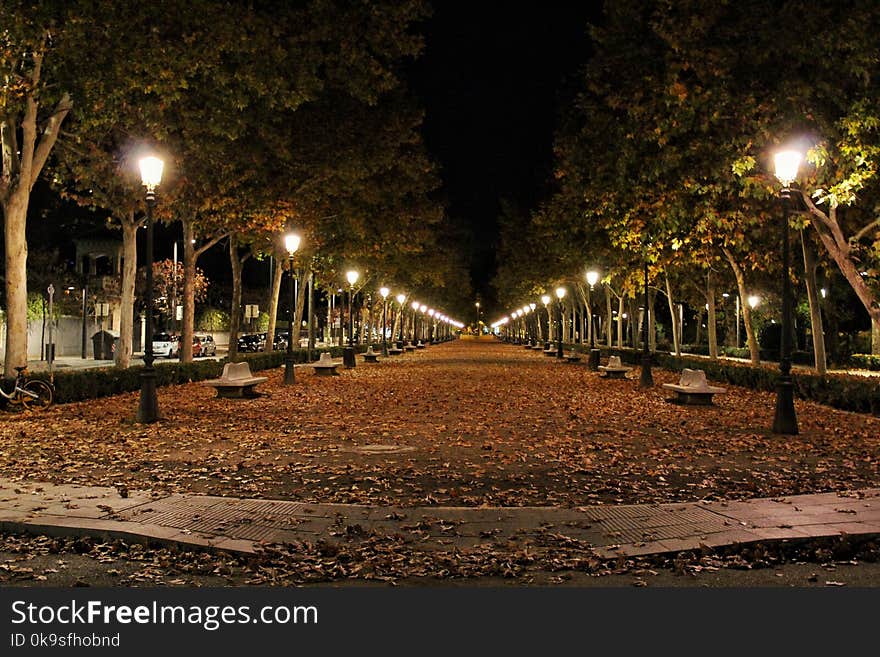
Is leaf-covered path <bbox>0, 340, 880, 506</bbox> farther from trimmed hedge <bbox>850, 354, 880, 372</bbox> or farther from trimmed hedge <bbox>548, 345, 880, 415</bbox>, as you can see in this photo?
trimmed hedge <bbox>850, 354, 880, 372</bbox>

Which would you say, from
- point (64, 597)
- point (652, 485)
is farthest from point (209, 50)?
point (64, 597)

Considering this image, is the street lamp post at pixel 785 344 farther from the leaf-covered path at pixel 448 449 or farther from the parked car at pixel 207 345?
the parked car at pixel 207 345

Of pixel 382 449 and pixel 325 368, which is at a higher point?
pixel 325 368

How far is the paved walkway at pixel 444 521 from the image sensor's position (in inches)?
285

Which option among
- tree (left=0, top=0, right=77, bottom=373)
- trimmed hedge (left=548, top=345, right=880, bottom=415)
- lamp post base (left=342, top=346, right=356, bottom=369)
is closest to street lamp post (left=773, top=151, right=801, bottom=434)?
trimmed hedge (left=548, top=345, right=880, bottom=415)

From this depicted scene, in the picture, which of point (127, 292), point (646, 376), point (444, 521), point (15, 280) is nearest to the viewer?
point (444, 521)

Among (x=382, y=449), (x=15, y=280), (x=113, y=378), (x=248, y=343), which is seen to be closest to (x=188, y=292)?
(x=113, y=378)

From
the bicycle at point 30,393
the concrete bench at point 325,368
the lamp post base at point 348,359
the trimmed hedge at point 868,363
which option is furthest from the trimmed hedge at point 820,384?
the bicycle at point 30,393

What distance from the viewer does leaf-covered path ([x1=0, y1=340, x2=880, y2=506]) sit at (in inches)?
385

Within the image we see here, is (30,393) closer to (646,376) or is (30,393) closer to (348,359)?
(646,376)

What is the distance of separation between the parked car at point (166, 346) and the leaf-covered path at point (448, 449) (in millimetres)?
33543

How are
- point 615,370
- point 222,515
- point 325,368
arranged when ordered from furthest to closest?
point 325,368 < point 615,370 < point 222,515

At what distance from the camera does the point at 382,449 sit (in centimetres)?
1281

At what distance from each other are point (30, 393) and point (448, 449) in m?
10.00
